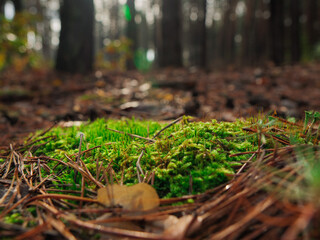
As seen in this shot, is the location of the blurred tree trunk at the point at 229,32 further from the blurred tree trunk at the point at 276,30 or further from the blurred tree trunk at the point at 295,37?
the blurred tree trunk at the point at 276,30

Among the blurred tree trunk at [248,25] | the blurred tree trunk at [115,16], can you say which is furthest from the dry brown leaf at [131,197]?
the blurred tree trunk at [115,16]

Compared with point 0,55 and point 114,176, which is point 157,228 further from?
point 0,55

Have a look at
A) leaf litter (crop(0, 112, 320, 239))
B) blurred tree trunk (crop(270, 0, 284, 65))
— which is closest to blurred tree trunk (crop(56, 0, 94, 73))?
leaf litter (crop(0, 112, 320, 239))

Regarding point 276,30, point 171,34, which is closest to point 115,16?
point 171,34

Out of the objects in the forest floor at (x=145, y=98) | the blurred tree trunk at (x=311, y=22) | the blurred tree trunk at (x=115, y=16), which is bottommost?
the forest floor at (x=145, y=98)

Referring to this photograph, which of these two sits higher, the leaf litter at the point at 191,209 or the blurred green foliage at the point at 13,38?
the blurred green foliage at the point at 13,38

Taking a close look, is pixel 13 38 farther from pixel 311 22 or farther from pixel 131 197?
pixel 311 22
